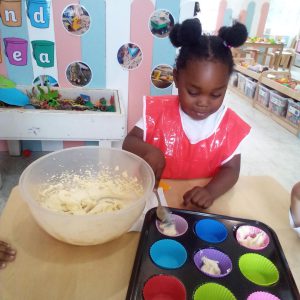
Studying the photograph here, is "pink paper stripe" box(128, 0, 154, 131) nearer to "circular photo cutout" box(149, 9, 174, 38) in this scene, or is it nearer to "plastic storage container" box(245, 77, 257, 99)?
"circular photo cutout" box(149, 9, 174, 38)

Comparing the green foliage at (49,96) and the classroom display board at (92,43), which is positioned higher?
the classroom display board at (92,43)

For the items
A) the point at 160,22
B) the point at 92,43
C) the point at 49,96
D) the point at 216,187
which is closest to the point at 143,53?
the point at 160,22

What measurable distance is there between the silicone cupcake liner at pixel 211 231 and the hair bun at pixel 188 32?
1.51 feet

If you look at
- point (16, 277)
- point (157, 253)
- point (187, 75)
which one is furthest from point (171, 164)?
point (16, 277)

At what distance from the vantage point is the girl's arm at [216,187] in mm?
690

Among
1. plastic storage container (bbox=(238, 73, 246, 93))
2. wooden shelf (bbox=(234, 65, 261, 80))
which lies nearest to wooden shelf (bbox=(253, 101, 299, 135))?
wooden shelf (bbox=(234, 65, 261, 80))

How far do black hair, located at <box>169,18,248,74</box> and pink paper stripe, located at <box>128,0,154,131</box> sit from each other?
0.95m

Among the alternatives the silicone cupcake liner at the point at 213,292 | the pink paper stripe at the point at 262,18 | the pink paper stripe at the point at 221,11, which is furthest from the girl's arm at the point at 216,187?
the pink paper stripe at the point at 262,18

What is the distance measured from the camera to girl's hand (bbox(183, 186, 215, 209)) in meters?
0.69

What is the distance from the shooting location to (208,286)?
479 millimetres

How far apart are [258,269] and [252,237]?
0.08 m

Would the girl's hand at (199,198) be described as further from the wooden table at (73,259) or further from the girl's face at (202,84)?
the girl's face at (202,84)

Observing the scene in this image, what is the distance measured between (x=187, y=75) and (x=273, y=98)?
107 inches

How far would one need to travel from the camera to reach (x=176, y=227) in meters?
0.60
